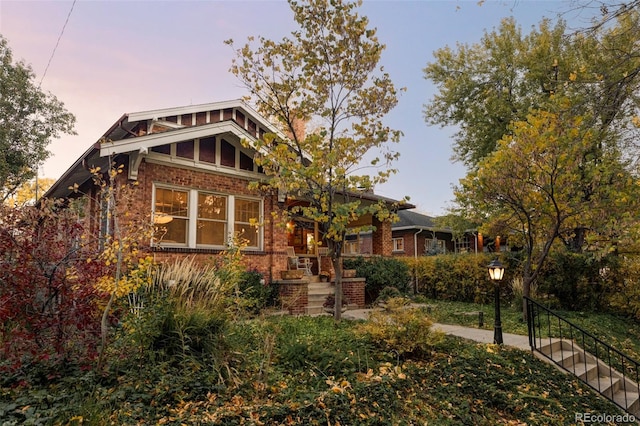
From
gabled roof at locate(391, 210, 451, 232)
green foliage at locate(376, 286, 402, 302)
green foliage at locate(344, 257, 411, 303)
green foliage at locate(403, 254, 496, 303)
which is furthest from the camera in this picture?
gabled roof at locate(391, 210, 451, 232)

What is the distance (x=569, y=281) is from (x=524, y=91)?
8655 mm

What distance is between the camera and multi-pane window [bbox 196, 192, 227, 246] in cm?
992

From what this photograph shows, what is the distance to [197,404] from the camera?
349 cm

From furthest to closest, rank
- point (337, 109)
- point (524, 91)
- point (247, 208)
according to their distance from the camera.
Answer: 1. point (524, 91)
2. point (247, 208)
3. point (337, 109)

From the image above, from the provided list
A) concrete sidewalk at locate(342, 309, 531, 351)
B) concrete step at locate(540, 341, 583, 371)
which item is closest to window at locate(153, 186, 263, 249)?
concrete sidewalk at locate(342, 309, 531, 351)

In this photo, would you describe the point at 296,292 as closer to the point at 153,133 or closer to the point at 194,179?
the point at 194,179

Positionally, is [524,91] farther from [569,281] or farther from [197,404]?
[197,404]

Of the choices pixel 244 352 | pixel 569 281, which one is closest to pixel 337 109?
pixel 244 352

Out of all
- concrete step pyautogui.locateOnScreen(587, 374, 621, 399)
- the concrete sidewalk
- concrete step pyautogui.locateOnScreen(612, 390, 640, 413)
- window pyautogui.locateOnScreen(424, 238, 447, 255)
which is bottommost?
concrete step pyautogui.locateOnScreen(612, 390, 640, 413)

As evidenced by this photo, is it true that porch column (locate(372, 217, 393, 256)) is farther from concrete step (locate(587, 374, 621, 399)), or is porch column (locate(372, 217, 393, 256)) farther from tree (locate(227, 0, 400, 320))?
concrete step (locate(587, 374, 621, 399))

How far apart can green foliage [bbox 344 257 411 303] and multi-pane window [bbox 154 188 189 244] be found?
524 centimetres

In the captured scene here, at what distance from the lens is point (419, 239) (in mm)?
24375

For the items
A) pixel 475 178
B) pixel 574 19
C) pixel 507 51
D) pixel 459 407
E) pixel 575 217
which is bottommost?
pixel 459 407

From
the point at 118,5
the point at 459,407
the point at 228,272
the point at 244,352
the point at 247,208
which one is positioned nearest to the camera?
the point at 459,407
